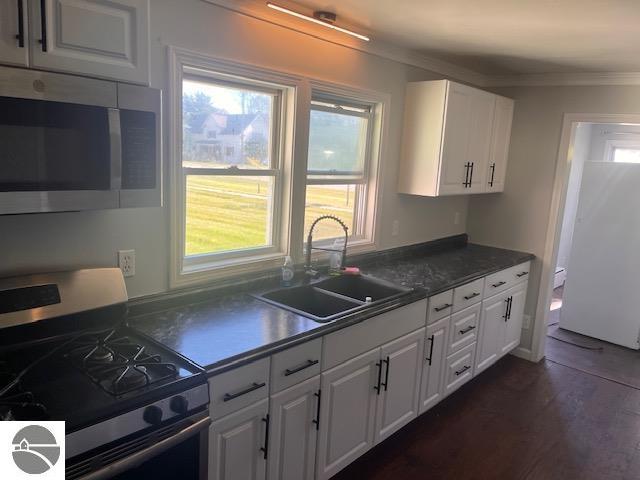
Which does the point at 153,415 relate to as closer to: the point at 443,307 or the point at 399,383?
the point at 399,383

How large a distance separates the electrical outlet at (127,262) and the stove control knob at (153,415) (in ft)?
2.49

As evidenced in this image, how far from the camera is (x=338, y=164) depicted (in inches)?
121

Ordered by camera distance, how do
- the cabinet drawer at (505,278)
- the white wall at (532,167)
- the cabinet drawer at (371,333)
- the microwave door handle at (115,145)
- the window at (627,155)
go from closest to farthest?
the microwave door handle at (115,145)
the cabinet drawer at (371,333)
the cabinet drawer at (505,278)
the white wall at (532,167)
the window at (627,155)

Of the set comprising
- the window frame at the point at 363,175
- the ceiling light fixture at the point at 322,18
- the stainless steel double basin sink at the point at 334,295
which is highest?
the ceiling light fixture at the point at 322,18

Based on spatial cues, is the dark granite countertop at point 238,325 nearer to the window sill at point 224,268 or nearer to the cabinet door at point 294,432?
the window sill at point 224,268

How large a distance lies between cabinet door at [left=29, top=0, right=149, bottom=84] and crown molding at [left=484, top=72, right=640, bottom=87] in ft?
10.5

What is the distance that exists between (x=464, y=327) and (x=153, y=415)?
228 cm

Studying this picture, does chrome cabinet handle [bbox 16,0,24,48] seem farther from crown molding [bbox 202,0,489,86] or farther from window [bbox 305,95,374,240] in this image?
window [bbox 305,95,374,240]

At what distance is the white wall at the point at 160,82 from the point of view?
5.73 ft

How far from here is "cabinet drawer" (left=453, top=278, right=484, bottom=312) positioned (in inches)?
120

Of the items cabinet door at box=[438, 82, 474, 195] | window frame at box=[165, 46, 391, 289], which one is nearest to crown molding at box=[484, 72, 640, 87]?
cabinet door at box=[438, 82, 474, 195]

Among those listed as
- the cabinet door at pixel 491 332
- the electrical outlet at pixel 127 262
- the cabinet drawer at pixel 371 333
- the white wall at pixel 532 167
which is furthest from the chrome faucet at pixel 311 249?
the white wall at pixel 532 167

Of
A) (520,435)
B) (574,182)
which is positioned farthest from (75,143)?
(574,182)

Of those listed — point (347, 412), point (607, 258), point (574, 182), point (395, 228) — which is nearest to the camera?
point (347, 412)
